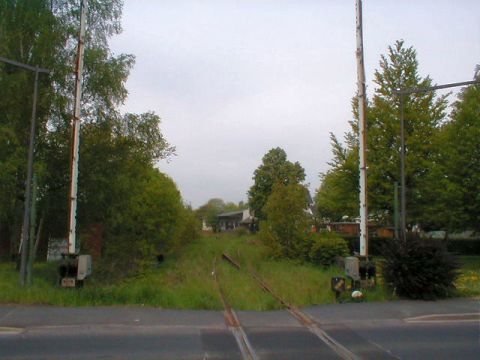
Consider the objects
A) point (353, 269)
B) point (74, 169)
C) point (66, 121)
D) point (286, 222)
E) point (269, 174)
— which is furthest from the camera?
point (269, 174)

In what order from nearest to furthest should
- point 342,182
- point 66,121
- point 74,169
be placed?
1. point 74,169
2. point 66,121
3. point 342,182

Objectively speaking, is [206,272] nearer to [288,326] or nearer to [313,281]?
[313,281]

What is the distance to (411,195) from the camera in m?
33.6

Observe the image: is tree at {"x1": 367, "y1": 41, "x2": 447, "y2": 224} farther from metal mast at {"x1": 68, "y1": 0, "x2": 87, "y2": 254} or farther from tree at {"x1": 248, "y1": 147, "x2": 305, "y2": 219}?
tree at {"x1": 248, "y1": 147, "x2": 305, "y2": 219}

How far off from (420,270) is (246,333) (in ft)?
22.0

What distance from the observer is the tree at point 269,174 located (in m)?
78.4

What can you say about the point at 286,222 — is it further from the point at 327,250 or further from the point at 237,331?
the point at 237,331

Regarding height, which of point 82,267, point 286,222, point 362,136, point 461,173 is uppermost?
point 461,173

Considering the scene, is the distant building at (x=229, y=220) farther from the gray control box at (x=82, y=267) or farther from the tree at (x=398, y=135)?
the gray control box at (x=82, y=267)

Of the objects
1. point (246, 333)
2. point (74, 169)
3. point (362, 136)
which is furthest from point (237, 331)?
point (362, 136)

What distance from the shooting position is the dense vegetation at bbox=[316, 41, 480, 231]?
95.5 feet

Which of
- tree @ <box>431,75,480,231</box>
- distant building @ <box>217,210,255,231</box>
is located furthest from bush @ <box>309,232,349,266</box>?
distant building @ <box>217,210,255,231</box>

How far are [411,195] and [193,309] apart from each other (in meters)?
22.6

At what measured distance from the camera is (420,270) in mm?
15578
